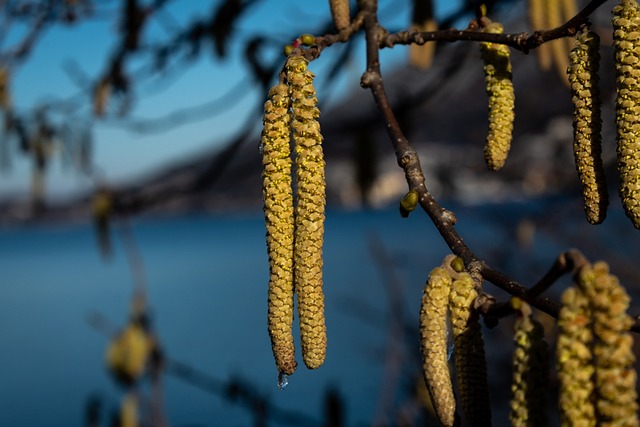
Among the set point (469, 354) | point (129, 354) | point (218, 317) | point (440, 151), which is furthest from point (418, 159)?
point (218, 317)

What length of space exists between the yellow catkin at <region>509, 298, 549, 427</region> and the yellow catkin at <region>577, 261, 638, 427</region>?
54 millimetres

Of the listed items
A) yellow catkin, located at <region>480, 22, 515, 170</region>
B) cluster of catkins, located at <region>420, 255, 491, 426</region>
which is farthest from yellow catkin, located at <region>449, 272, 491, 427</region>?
yellow catkin, located at <region>480, 22, 515, 170</region>

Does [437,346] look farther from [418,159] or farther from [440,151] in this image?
[440,151]

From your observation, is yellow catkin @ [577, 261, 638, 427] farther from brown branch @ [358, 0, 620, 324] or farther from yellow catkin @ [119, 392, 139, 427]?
yellow catkin @ [119, 392, 139, 427]

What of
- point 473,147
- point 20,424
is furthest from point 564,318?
point 20,424

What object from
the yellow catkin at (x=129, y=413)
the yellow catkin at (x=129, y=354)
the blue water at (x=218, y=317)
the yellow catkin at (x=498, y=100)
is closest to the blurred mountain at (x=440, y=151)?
the yellow catkin at (x=498, y=100)

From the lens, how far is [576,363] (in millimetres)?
586

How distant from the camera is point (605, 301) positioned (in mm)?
580

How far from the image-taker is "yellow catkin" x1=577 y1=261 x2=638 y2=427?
57 centimetres

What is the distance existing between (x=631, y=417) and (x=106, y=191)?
2985 millimetres

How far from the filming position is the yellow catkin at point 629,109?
749 millimetres

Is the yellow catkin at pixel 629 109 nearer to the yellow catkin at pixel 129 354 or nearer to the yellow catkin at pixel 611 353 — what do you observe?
the yellow catkin at pixel 611 353

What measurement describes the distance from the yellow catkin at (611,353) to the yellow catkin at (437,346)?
0.18 metres

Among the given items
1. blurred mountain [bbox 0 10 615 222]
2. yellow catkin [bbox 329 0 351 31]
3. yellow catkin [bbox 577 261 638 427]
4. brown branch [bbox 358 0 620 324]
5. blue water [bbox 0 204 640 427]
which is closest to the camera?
yellow catkin [bbox 577 261 638 427]
